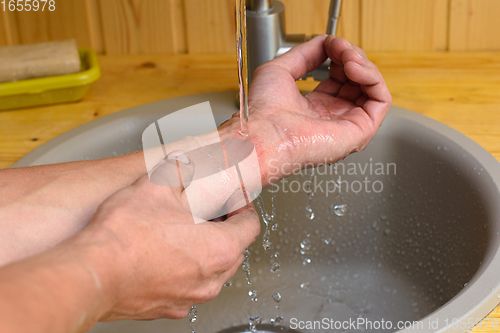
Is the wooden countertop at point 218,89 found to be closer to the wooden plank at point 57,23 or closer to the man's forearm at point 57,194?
the wooden plank at point 57,23

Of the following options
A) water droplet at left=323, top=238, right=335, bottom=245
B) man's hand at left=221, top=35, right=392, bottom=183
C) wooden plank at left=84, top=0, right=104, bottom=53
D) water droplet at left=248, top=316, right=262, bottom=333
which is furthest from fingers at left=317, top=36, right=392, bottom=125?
wooden plank at left=84, top=0, right=104, bottom=53

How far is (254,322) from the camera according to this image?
2.58ft

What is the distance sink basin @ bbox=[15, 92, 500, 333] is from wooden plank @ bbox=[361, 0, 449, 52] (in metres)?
0.30

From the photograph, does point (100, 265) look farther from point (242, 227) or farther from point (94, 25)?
point (94, 25)

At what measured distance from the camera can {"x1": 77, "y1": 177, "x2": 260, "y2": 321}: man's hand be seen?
0.39 meters

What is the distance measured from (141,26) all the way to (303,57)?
487 mm

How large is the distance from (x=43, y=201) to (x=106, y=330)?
307 millimetres

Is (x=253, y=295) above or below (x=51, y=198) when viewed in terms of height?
below

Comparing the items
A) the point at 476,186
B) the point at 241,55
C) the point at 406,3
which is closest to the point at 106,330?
the point at 241,55

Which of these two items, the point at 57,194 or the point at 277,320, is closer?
the point at 57,194

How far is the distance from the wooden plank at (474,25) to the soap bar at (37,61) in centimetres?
76

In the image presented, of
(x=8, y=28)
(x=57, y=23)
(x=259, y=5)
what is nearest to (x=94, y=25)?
(x=57, y=23)

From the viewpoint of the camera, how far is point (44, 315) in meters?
0.30

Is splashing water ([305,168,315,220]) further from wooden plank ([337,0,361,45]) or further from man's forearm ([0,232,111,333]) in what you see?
man's forearm ([0,232,111,333])
